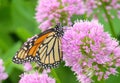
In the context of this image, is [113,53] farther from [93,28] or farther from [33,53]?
[33,53]

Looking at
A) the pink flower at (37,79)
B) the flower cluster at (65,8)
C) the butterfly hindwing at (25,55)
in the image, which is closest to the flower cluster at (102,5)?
the flower cluster at (65,8)

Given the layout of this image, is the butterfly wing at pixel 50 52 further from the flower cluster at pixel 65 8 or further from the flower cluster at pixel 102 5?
the flower cluster at pixel 102 5

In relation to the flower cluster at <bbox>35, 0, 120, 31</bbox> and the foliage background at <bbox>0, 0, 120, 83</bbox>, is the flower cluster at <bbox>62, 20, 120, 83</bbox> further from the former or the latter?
the foliage background at <bbox>0, 0, 120, 83</bbox>

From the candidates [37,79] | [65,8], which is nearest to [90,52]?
[37,79]

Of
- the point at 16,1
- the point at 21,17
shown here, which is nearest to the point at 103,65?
the point at 16,1

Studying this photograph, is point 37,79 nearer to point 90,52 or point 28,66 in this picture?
point 28,66
